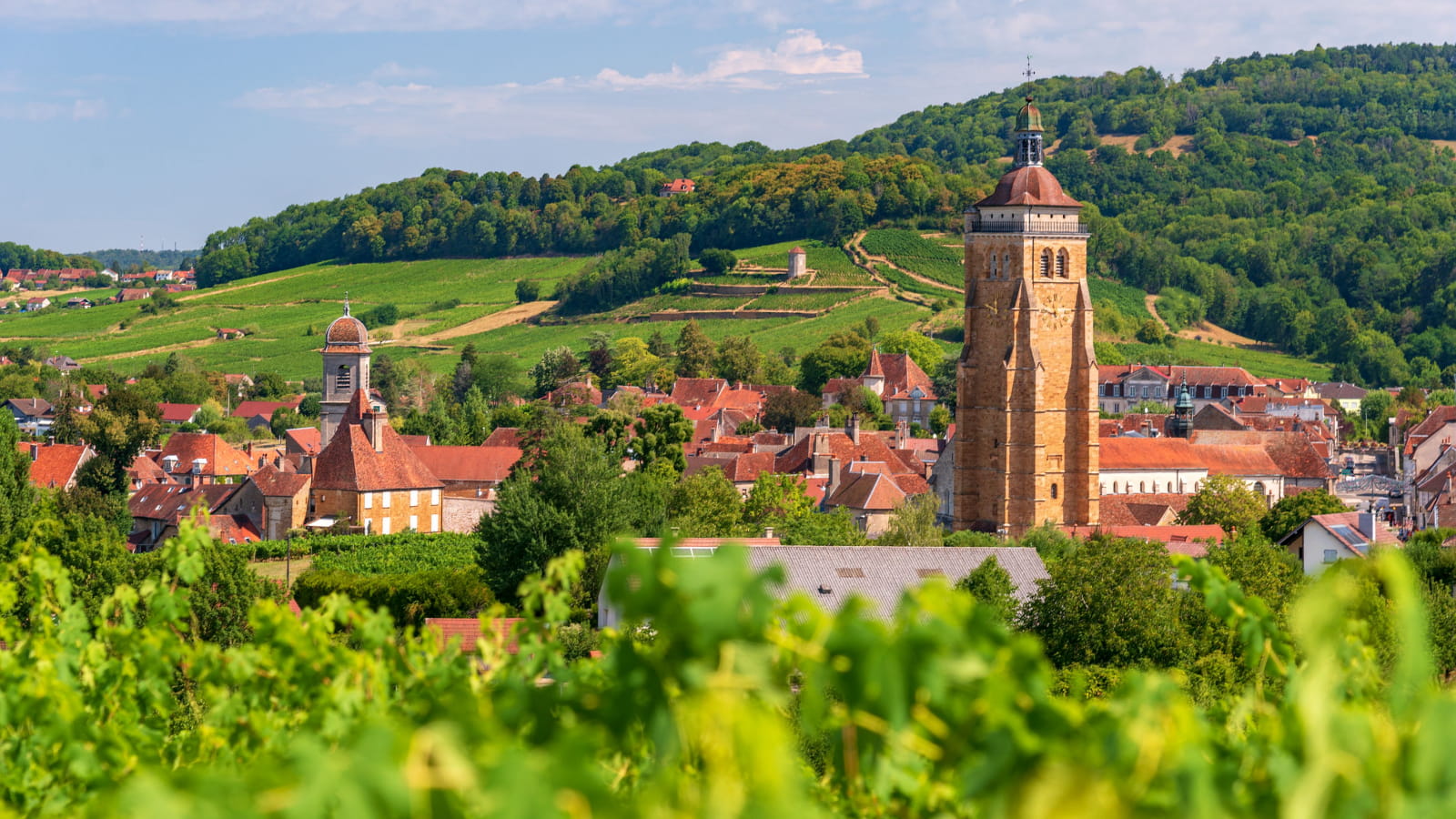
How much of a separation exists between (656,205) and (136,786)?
162340 millimetres

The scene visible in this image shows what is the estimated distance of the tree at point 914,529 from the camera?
3838cm

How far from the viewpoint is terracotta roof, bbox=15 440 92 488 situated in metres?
58.0

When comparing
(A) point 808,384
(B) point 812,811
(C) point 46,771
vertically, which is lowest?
(A) point 808,384

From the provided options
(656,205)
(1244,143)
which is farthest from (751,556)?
(1244,143)

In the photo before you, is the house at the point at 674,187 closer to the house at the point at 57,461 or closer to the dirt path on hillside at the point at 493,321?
the dirt path on hillside at the point at 493,321

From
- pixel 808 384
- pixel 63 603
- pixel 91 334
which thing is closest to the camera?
pixel 63 603

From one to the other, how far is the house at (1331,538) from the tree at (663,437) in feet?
67.2

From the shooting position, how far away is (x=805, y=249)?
5054 inches

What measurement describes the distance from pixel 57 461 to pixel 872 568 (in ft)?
129

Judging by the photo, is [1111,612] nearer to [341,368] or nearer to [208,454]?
[341,368]

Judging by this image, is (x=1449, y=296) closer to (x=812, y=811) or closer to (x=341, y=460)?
(x=341, y=460)

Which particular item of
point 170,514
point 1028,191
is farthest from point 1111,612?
point 170,514

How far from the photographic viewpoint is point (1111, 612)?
1059 inches

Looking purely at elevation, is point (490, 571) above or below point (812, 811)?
below
